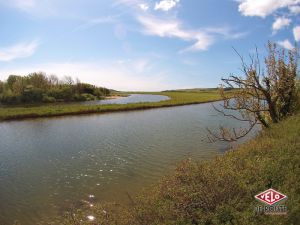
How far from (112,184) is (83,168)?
3.32 metres

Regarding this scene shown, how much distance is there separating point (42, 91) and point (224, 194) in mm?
76233

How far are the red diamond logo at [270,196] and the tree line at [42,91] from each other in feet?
237

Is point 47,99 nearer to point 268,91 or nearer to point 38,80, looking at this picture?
point 38,80

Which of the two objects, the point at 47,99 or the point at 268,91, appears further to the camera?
the point at 47,99

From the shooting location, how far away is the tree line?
240 feet

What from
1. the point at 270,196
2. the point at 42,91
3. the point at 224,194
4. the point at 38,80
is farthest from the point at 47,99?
the point at 270,196

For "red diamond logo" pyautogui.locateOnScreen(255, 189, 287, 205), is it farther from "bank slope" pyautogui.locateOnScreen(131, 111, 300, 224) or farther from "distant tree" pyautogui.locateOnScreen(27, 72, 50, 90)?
"distant tree" pyautogui.locateOnScreen(27, 72, 50, 90)

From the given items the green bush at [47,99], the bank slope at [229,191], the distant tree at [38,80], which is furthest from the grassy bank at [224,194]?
the distant tree at [38,80]

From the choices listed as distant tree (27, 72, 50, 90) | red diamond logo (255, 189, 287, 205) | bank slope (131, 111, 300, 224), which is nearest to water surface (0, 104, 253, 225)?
bank slope (131, 111, 300, 224)

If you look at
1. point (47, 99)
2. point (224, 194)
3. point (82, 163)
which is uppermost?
point (47, 99)

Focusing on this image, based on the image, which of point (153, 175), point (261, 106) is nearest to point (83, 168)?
point (153, 175)

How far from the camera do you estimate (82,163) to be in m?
16.9

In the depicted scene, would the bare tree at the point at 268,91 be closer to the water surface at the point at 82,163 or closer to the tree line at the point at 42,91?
the water surface at the point at 82,163

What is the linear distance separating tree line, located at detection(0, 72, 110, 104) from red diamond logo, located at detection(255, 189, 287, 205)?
7231cm
